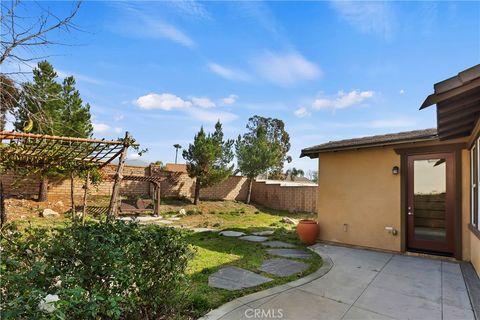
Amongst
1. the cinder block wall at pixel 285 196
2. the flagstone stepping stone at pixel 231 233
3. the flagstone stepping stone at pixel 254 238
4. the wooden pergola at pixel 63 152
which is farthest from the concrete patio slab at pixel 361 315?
the cinder block wall at pixel 285 196

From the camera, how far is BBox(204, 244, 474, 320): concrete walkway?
349 centimetres

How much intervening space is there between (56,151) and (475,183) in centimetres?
794

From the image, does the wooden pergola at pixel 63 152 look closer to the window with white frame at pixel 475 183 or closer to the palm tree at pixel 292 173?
the window with white frame at pixel 475 183

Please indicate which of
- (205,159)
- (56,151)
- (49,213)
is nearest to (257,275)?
(56,151)

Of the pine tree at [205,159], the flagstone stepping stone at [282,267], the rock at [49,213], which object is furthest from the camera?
the pine tree at [205,159]

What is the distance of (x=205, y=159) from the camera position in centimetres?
1656

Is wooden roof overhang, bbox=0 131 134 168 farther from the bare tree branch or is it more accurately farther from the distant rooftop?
the distant rooftop

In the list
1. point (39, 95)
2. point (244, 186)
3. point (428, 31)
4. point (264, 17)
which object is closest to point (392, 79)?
point (428, 31)

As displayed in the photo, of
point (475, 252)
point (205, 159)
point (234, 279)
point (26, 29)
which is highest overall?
point (26, 29)

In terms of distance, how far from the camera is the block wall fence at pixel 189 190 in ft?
47.4

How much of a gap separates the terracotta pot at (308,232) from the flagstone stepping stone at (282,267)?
5.64 feet

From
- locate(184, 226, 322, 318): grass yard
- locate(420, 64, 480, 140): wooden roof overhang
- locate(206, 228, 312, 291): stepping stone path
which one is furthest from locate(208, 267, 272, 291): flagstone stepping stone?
locate(420, 64, 480, 140): wooden roof overhang

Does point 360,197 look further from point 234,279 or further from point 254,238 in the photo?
point 234,279

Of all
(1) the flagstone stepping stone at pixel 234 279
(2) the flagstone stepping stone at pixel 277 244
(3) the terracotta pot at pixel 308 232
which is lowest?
(2) the flagstone stepping stone at pixel 277 244
